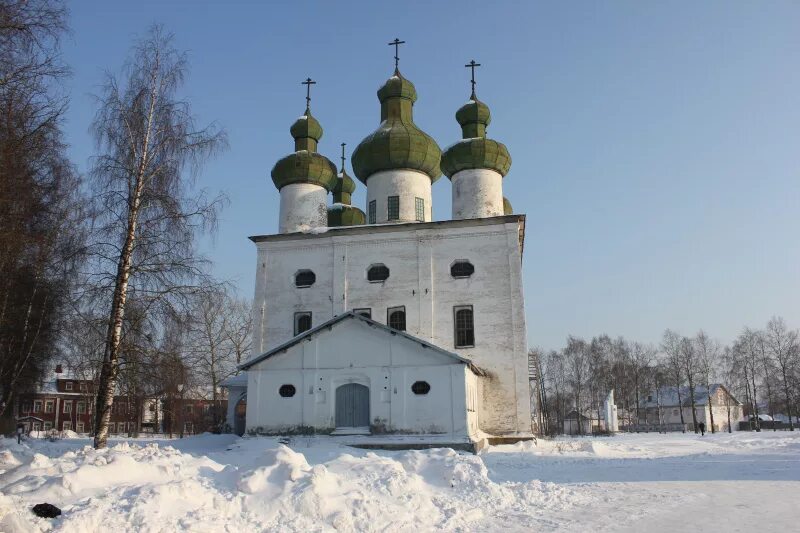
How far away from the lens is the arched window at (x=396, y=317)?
23359mm

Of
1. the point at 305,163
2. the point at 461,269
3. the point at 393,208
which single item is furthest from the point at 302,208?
the point at 461,269

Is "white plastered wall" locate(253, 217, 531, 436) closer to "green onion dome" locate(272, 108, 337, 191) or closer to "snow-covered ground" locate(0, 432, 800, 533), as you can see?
"green onion dome" locate(272, 108, 337, 191)

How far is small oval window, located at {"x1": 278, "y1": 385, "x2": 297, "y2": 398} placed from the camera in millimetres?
20031

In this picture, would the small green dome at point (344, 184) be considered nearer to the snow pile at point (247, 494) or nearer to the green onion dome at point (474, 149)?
the green onion dome at point (474, 149)

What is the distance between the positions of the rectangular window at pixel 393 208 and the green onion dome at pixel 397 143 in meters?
1.26

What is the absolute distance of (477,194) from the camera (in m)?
25.1

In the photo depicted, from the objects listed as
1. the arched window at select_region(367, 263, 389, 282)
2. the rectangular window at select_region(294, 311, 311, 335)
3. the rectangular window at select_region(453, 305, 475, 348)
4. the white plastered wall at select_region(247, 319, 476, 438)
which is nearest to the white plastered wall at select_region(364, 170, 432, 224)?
the arched window at select_region(367, 263, 389, 282)

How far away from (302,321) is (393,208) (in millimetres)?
5499

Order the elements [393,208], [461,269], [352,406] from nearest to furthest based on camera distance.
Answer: [352,406], [461,269], [393,208]

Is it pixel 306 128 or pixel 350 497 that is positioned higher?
pixel 306 128

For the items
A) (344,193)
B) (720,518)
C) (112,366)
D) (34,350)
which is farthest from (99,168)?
(344,193)

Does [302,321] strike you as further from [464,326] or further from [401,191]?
[401,191]

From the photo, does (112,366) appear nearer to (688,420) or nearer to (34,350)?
(34,350)

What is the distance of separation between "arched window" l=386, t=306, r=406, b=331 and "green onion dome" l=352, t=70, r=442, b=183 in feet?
18.7
